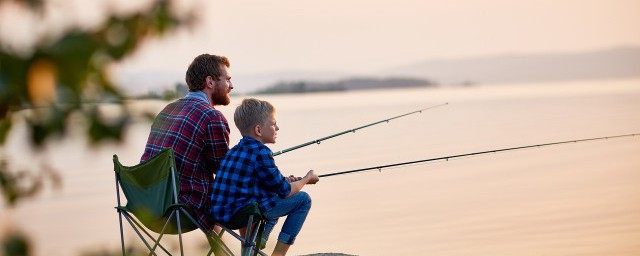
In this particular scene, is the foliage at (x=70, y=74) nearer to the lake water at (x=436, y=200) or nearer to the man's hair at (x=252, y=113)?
the lake water at (x=436, y=200)

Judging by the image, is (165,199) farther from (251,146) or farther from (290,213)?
(290,213)

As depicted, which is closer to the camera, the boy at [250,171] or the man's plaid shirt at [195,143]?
the boy at [250,171]

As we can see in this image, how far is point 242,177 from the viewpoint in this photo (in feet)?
12.3

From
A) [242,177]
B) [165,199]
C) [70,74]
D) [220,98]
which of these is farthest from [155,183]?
[70,74]

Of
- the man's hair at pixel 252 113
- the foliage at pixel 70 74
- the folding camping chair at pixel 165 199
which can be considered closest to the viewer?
the foliage at pixel 70 74

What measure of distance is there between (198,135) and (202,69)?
0.25m

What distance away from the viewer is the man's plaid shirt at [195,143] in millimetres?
3889

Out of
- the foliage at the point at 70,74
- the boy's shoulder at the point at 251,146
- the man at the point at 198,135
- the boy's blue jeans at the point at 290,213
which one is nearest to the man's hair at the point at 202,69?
the man at the point at 198,135

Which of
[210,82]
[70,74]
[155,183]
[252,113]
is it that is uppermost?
[210,82]

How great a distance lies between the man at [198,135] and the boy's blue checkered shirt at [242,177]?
119mm

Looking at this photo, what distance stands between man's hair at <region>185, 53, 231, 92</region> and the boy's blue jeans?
0.54m

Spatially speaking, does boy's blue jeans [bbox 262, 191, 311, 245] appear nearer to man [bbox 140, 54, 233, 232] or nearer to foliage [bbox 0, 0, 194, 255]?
man [bbox 140, 54, 233, 232]

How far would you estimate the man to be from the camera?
389 centimetres

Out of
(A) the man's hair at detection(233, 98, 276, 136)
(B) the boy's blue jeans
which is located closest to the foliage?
(A) the man's hair at detection(233, 98, 276, 136)
